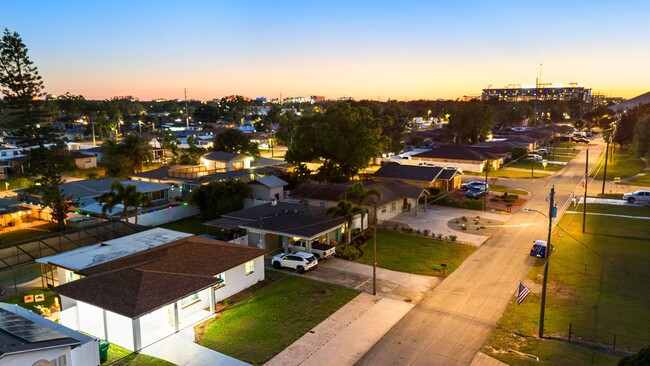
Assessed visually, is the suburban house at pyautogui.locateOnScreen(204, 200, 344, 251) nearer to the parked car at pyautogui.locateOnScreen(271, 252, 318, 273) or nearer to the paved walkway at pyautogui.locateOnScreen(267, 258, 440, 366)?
the parked car at pyautogui.locateOnScreen(271, 252, 318, 273)

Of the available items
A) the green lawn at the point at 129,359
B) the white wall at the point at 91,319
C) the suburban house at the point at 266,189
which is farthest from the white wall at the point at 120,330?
the suburban house at the point at 266,189

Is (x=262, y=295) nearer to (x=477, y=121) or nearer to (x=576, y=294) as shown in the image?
(x=576, y=294)

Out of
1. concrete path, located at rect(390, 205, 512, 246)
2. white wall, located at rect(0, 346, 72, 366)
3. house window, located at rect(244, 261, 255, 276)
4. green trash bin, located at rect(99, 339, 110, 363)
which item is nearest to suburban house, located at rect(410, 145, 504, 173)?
concrete path, located at rect(390, 205, 512, 246)

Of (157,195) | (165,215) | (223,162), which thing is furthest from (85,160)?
(165,215)

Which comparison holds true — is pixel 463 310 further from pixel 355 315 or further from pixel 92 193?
pixel 92 193

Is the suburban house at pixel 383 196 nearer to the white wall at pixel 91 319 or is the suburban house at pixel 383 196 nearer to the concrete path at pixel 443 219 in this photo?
the concrete path at pixel 443 219

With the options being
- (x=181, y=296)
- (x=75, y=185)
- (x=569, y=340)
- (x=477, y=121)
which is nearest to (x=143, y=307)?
(x=181, y=296)
